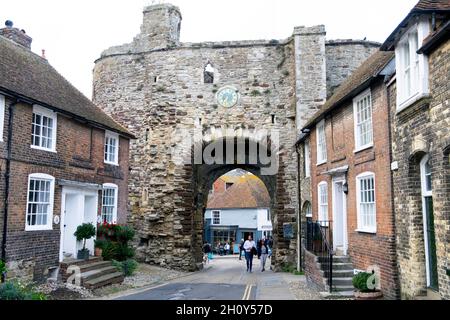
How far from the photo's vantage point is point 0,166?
11688 mm

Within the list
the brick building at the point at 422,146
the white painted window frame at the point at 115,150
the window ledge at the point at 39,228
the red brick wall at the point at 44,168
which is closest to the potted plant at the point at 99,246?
the red brick wall at the point at 44,168

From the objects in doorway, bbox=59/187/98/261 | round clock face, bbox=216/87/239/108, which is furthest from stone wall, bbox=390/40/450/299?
round clock face, bbox=216/87/239/108

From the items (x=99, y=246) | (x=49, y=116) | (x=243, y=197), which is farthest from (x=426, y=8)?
(x=243, y=197)

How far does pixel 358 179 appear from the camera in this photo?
12.5 m

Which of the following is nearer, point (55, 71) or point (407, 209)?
→ point (407, 209)

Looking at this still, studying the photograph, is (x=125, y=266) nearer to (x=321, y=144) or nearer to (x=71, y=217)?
(x=71, y=217)

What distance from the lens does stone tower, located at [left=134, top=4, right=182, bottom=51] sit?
75.3 ft

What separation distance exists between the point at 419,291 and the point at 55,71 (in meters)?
15.1

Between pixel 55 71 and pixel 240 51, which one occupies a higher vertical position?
pixel 240 51

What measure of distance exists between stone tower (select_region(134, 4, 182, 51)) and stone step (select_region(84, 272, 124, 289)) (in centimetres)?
1238

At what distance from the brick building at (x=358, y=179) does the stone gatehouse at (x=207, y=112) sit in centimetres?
462

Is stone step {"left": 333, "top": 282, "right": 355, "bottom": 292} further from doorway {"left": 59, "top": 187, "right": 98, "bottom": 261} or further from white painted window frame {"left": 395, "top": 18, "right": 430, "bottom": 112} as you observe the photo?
doorway {"left": 59, "top": 187, "right": 98, "bottom": 261}
